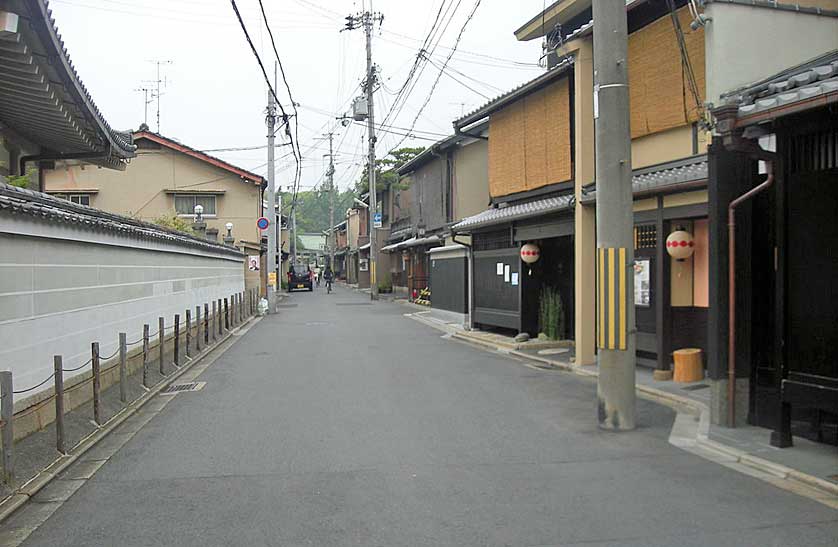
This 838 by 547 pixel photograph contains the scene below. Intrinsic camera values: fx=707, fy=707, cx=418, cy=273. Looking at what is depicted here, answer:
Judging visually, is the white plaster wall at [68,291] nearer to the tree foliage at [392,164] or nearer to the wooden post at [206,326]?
the wooden post at [206,326]

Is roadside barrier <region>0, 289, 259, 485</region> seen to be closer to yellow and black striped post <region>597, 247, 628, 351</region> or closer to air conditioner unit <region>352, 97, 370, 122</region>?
yellow and black striped post <region>597, 247, 628, 351</region>

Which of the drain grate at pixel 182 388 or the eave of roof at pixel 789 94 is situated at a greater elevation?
the eave of roof at pixel 789 94

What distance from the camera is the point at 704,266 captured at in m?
12.1

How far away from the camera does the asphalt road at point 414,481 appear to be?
16.9ft

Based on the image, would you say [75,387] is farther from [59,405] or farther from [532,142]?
[532,142]

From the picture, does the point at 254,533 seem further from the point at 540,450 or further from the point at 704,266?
the point at 704,266

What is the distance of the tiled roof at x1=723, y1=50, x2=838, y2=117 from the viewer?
20.4 ft

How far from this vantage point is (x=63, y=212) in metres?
9.10

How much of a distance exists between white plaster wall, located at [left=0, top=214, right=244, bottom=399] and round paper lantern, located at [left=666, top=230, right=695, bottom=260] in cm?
912

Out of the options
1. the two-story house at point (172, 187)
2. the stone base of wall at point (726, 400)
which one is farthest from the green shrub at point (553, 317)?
the two-story house at point (172, 187)

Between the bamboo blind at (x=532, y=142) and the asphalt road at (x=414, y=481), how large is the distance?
21.8 feet

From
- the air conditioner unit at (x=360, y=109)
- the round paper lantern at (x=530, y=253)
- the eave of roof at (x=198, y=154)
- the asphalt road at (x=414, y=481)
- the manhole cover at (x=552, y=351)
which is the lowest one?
the asphalt road at (x=414, y=481)

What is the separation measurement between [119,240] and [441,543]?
9.20 metres

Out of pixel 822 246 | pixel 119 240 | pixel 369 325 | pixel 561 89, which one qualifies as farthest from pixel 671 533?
pixel 369 325
